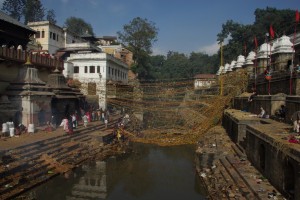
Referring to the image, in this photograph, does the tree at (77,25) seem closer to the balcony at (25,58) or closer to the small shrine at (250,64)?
the balcony at (25,58)

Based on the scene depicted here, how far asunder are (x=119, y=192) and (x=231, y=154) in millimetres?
6229

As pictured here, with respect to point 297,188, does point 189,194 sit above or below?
below

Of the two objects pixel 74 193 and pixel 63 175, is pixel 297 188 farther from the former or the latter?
pixel 63 175

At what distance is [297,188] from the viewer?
8.30 m

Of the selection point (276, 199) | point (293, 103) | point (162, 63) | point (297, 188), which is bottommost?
point (276, 199)

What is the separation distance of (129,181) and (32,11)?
5016 centimetres

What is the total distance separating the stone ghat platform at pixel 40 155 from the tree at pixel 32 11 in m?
42.9

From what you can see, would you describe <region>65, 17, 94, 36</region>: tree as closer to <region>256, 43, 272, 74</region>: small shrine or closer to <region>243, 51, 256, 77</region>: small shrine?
<region>243, 51, 256, 77</region>: small shrine

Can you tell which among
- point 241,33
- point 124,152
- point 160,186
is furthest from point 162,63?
point 160,186

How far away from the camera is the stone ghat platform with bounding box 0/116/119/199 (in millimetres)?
→ 11836

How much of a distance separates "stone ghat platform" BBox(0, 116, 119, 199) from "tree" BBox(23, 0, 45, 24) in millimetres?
42868

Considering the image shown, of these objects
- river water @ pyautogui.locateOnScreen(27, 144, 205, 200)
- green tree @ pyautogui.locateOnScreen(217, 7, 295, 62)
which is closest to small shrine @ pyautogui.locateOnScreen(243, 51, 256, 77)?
river water @ pyautogui.locateOnScreen(27, 144, 205, 200)

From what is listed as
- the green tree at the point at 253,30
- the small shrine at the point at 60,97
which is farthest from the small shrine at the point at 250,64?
the green tree at the point at 253,30

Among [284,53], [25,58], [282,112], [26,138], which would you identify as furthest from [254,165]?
[25,58]
